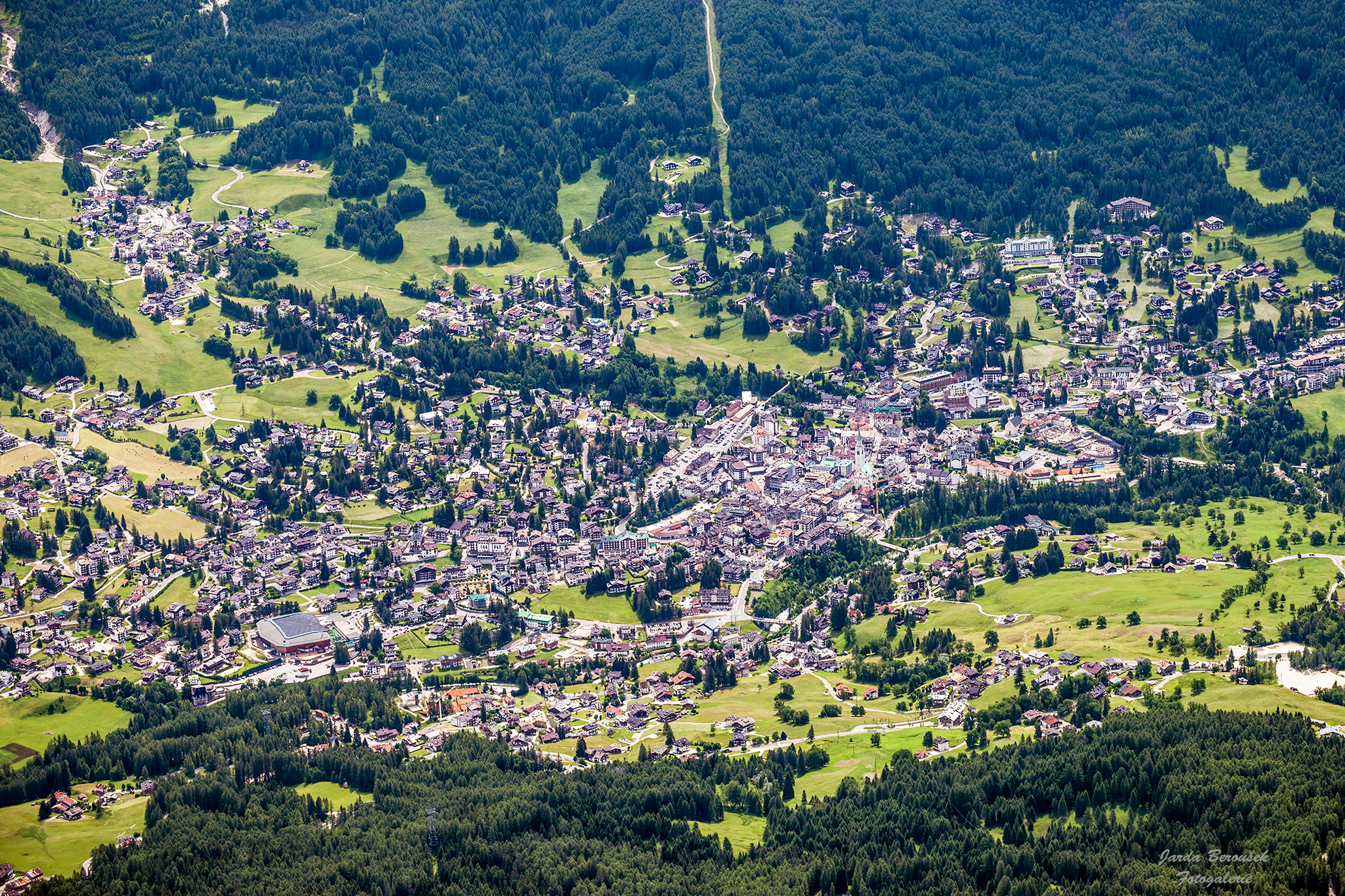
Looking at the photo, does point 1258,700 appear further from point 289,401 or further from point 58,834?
point 289,401

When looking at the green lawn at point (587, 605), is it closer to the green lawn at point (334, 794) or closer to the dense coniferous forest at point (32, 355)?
the green lawn at point (334, 794)

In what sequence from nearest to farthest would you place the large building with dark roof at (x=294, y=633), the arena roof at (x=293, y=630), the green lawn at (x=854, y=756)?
1. the green lawn at (x=854, y=756)
2. the large building with dark roof at (x=294, y=633)
3. the arena roof at (x=293, y=630)

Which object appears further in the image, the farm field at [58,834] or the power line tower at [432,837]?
the farm field at [58,834]

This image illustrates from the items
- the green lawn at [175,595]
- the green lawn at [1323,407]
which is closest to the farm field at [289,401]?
the green lawn at [175,595]

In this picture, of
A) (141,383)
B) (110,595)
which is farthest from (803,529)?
(141,383)

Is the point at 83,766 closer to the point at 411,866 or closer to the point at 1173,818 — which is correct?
the point at 411,866

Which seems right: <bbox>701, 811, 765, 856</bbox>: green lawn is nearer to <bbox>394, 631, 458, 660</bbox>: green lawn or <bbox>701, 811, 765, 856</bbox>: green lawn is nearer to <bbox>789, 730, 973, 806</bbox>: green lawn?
<bbox>789, 730, 973, 806</bbox>: green lawn
